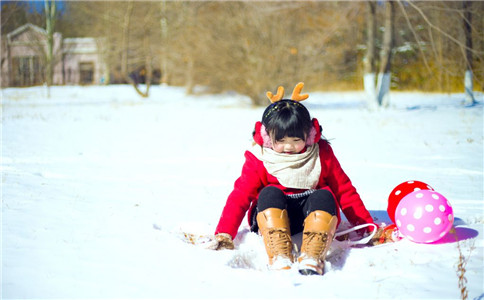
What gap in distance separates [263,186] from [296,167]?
305 millimetres

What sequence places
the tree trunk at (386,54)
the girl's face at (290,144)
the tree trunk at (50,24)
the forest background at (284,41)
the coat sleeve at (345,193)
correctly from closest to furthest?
the girl's face at (290,144)
the coat sleeve at (345,193)
the forest background at (284,41)
the tree trunk at (386,54)
the tree trunk at (50,24)

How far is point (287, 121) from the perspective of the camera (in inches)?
117

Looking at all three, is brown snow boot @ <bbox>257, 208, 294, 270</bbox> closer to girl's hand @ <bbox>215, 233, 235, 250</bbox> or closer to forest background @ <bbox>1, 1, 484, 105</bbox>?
girl's hand @ <bbox>215, 233, 235, 250</bbox>

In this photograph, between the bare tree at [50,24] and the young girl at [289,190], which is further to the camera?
the bare tree at [50,24]

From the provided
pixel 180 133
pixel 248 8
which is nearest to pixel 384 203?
pixel 180 133

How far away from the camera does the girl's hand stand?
303 cm

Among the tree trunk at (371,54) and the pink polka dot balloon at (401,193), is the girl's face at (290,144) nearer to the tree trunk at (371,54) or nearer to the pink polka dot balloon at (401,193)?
the pink polka dot balloon at (401,193)

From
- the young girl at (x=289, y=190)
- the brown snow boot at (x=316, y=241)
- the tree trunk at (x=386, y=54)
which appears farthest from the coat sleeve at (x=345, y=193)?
the tree trunk at (x=386, y=54)

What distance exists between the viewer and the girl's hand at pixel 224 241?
303cm

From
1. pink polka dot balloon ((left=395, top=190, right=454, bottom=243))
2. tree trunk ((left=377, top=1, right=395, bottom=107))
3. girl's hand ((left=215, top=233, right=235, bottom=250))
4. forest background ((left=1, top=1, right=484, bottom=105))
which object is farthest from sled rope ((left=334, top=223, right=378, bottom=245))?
tree trunk ((left=377, top=1, right=395, bottom=107))

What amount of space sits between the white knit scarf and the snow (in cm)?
20

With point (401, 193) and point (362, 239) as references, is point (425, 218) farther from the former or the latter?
point (401, 193)

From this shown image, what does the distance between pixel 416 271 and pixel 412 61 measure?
2588 centimetres

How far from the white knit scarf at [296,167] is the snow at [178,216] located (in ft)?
0.67
